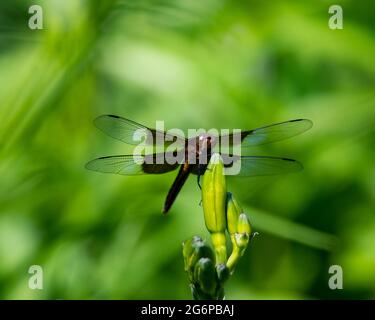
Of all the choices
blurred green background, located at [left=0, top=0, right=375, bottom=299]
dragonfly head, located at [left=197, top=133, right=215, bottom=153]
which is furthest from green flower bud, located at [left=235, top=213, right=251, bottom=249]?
blurred green background, located at [left=0, top=0, right=375, bottom=299]

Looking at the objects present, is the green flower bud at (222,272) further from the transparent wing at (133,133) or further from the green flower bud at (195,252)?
the transparent wing at (133,133)

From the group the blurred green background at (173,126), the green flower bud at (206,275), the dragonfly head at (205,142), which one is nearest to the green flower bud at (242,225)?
the green flower bud at (206,275)

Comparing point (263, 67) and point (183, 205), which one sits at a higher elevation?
point (263, 67)

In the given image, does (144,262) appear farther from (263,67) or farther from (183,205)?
(263,67)

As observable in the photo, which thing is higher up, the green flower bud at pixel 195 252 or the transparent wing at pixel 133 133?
the transparent wing at pixel 133 133

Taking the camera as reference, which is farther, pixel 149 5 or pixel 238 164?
pixel 149 5

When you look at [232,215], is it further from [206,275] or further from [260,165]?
[260,165]

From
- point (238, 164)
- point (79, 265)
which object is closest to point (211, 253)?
point (238, 164)
